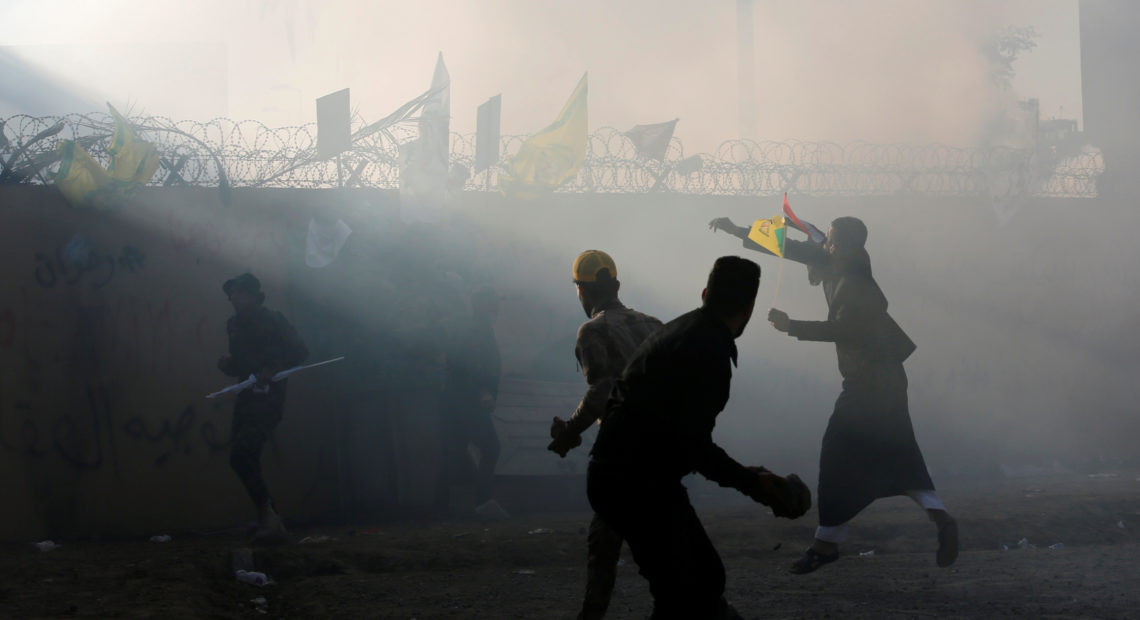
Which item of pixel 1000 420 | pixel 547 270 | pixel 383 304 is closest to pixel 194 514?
pixel 383 304

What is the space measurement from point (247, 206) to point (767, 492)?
22.1ft

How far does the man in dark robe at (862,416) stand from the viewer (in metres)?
5.31

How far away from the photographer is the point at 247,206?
28.7 ft

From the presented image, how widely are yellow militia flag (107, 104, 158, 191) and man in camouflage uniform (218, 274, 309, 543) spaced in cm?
170

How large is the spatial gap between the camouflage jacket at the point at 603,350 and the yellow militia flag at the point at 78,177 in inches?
216

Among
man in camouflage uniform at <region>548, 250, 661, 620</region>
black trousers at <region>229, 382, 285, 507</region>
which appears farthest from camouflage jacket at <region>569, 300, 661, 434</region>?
black trousers at <region>229, 382, 285, 507</region>

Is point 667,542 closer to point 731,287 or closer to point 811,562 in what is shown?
point 731,287

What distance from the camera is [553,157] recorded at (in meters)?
10.5

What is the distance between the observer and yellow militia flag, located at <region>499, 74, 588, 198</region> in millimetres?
10438

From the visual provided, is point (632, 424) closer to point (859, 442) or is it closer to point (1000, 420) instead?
point (859, 442)

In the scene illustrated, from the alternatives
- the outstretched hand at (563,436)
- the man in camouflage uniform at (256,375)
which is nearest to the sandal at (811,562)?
the outstretched hand at (563,436)

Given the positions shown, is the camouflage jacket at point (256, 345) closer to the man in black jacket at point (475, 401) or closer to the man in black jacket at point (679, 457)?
the man in black jacket at point (475, 401)

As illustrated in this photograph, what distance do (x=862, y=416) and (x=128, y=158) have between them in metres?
6.09

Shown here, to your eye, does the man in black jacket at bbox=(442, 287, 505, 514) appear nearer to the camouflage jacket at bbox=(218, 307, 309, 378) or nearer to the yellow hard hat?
the camouflage jacket at bbox=(218, 307, 309, 378)
